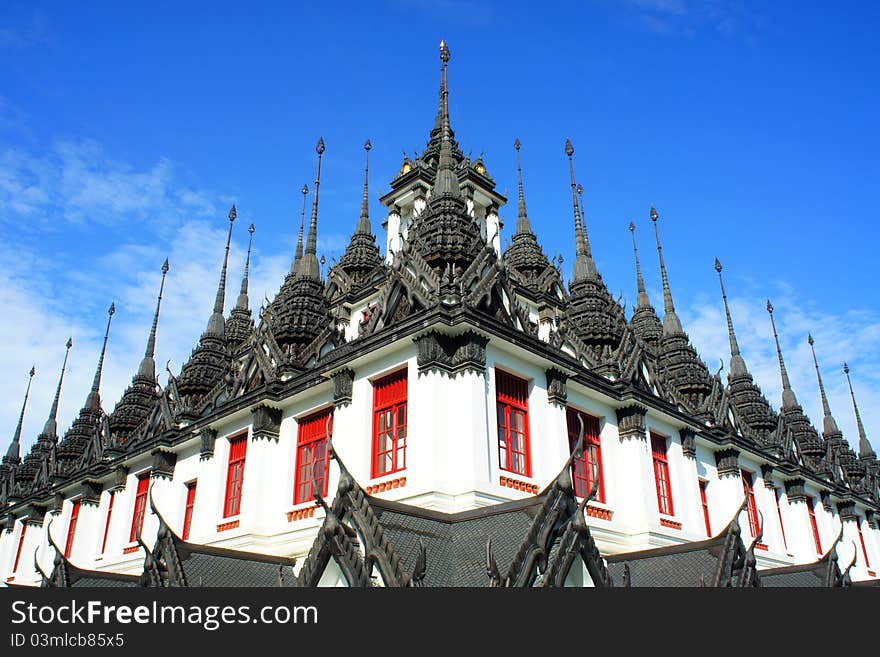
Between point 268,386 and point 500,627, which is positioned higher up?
point 268,386

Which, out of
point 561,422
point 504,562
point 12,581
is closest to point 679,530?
point 561,422

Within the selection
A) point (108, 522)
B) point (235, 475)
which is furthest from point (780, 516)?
point (108, 522)

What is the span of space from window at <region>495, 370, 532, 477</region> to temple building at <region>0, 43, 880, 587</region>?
0.05 metres

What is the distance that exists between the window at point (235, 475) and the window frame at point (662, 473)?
37.2 ft

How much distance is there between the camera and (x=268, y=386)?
19.7 m

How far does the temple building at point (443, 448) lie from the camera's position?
1273 cm

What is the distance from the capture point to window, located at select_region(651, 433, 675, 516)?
20295 millimetres

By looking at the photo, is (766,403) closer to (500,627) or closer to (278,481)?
(278,481)

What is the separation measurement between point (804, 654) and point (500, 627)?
3.65 meters

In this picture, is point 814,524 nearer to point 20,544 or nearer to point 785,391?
point 785,391

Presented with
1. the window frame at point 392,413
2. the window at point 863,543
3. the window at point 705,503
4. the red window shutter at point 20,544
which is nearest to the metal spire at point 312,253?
the window frame at point 392,413

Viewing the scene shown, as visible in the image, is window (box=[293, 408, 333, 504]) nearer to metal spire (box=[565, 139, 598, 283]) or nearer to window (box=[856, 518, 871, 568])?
metal spire (box=[565, 139, 598, 283])

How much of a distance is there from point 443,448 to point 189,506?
37.5 ft

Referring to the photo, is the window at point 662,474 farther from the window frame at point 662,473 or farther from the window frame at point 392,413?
the window frame at point 392,413
